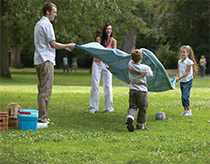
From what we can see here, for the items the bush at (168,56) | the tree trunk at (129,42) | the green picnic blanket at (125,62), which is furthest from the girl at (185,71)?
the bush at (168,56)

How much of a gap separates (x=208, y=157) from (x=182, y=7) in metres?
52.0

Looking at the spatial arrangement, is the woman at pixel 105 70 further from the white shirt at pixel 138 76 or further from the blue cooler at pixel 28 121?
the blue cooler at pixel 28 121

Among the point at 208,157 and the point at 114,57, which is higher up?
the point at 114,57

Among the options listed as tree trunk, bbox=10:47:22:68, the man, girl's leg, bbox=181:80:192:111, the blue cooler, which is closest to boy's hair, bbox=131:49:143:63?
the man

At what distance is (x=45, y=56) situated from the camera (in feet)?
35.8

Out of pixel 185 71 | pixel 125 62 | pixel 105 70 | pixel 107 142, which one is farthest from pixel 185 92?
pixel 107 142

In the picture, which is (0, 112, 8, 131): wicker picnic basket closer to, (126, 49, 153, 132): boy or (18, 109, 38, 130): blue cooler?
(18, 109, 38, 130): blue cooler

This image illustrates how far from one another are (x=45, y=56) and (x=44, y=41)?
11.5 inches

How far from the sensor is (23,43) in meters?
53.3

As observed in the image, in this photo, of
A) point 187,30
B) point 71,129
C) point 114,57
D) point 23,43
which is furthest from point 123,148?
point 187,30

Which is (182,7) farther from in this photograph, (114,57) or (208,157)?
(208,157)

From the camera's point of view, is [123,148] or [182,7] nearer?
[123,148]

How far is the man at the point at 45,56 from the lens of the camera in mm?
10875

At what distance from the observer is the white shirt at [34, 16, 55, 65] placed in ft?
35.7
